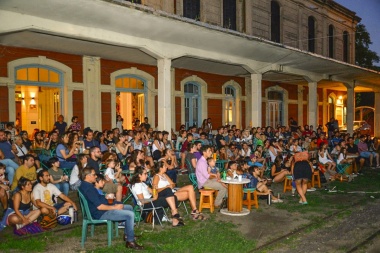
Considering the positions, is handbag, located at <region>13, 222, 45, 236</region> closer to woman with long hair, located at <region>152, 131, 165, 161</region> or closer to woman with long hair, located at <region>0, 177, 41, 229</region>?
woman with long hair, located at <region>0, 177, 41, 229</region>

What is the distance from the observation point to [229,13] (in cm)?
1830

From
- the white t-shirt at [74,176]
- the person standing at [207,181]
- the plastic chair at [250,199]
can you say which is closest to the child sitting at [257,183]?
the plastic chair at [250,199]

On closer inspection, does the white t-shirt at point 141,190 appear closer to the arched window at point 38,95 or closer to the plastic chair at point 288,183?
the plastic chair at point 288,183

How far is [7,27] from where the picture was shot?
26.2 ft

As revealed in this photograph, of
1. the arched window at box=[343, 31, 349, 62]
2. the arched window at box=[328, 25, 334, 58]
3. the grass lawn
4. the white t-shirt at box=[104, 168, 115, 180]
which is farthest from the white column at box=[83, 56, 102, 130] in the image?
the arched window at box=[343, 31, 349, 62]

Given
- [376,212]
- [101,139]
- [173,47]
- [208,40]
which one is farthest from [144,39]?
[376,212]

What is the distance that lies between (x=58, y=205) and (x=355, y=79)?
19244 millimetres

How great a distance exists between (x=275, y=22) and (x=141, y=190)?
1615 centimetres

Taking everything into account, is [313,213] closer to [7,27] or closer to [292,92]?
[7,27]

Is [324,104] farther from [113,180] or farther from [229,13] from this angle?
[113,180]

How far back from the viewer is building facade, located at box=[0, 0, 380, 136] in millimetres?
9422

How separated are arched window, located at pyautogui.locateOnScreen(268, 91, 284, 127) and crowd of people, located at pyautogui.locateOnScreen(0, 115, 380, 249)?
8.05 meters

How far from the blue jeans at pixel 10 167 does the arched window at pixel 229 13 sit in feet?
40.2

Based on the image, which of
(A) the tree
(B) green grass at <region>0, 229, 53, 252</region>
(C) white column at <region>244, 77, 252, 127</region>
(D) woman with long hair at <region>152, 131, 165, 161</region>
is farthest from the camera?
(A) the tree
